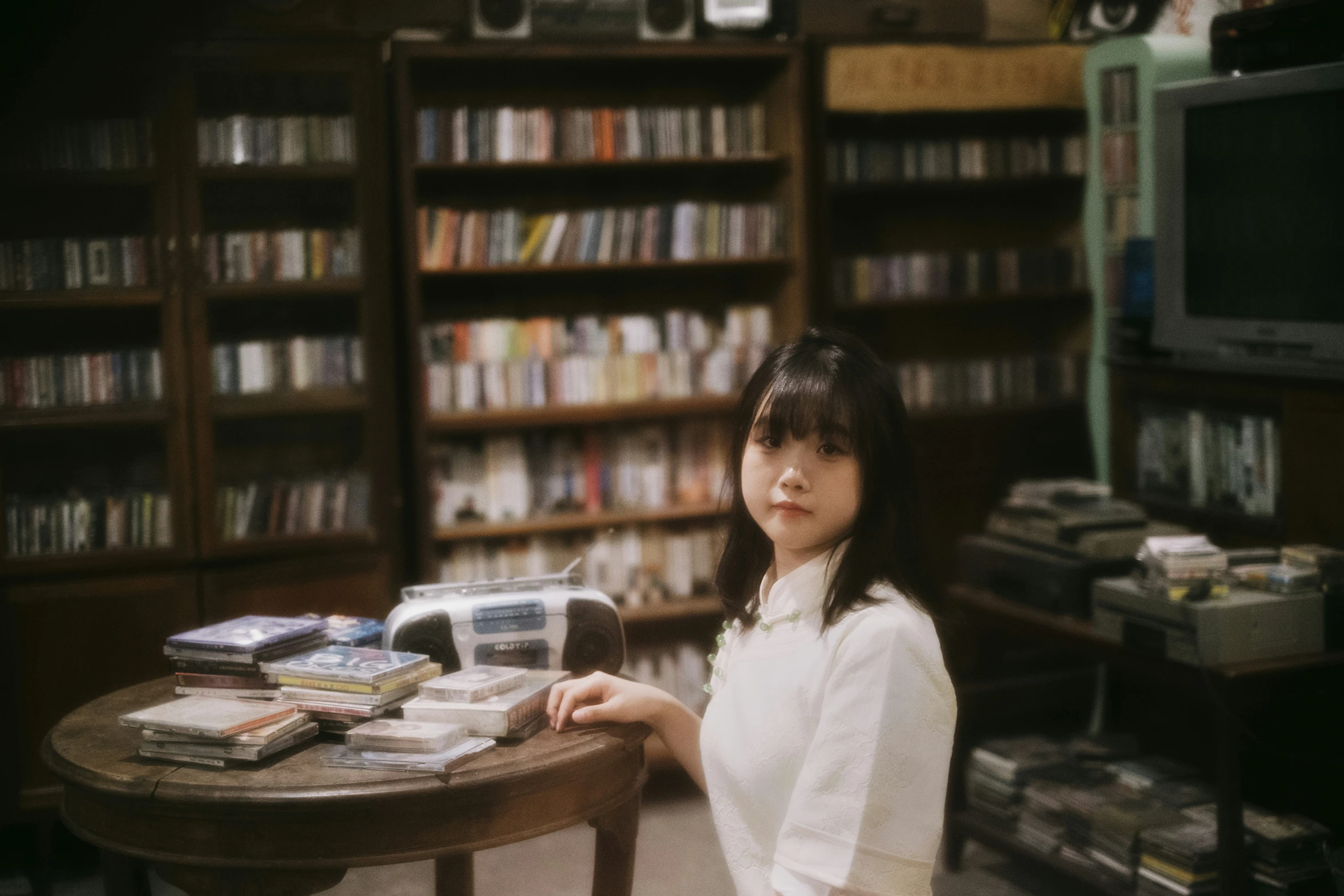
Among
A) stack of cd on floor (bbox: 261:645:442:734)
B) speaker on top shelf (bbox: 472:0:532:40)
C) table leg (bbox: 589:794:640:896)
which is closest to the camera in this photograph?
stack of cd on floor (bbox: 261:645:442:734)

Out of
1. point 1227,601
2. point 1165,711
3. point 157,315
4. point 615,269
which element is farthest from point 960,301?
point 157,315

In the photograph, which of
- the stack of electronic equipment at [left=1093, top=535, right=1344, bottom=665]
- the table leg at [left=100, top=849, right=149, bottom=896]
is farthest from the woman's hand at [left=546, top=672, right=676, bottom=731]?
the stack of electronic equipment at [left=1093, top=535, right=1344, bottom=665]

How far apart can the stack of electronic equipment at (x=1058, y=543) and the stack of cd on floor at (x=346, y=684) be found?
163 centimetres

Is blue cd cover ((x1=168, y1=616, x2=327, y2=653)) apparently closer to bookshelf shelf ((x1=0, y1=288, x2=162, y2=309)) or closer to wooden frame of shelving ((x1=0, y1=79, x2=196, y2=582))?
wooden frame of shelving ((x1=0, y1=79, x2=196, y2=582))

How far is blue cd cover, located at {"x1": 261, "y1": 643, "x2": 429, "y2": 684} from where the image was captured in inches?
60.0

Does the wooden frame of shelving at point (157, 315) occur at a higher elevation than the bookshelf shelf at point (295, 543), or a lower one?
higher

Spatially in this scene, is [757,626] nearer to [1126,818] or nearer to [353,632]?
Answer: [353,632]

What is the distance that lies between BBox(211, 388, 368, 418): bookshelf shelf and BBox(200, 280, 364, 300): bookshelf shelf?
0.26m

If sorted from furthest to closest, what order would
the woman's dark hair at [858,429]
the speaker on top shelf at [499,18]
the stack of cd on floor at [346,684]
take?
the speaker on top shelf at [499,18]
the stack of cd on floor at [346,684]
the woman's dark hair at [858,429]

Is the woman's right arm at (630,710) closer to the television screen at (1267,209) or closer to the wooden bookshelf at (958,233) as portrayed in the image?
the television screen at (1267,209)

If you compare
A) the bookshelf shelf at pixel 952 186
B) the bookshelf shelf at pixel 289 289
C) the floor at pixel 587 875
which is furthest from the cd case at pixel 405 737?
the bookshelf shelf at pixel 952 186

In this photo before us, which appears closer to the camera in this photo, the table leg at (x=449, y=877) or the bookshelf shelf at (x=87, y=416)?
the table leg at (x=449, y=877)

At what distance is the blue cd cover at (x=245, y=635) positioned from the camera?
1.60m

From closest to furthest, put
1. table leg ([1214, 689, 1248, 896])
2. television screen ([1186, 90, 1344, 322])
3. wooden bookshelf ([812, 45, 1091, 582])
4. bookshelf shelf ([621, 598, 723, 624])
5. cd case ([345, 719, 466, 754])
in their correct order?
cd case ([345, 719, 466, 754]), table leg ([1214, 689, 1248, 896]), television screen ([1186, 90, 1344, 322]), bookshelf shelf ([621, 598, 723, 624]), wooden bookshelf ([812, 45, 1091, 582])
